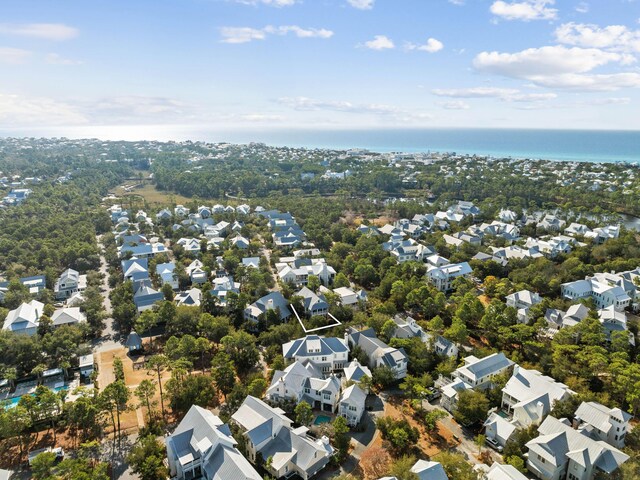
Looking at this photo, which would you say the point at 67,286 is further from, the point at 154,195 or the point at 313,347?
the point at 154,195

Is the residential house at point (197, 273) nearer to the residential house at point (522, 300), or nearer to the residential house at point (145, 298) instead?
the residential house at point (145, 298)

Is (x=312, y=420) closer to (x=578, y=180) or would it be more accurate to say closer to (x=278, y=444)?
(x=278, y=444)

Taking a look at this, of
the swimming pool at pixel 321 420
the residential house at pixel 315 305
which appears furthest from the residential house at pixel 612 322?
the swimming pool at pixel 321 420

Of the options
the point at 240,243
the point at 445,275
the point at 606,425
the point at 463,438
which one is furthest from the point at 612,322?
the point at 240,243

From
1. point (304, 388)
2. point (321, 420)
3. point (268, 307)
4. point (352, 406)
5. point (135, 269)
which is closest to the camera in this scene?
point (352, 406)

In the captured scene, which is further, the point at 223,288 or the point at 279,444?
the point at 223,288

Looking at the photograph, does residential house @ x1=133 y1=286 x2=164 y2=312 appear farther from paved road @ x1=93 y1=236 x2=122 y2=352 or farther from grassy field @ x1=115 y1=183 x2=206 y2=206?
grassy field @ x1=115 y1=183 x2=206 y2=206

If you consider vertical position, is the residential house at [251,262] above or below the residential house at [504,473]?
above
